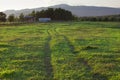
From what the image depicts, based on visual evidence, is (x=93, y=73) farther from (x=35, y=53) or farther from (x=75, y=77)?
(x=35, y=53)

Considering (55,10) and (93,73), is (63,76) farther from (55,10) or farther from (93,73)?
(55,10)

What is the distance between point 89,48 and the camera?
36.2 meters

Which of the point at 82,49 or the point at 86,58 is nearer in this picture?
the point at 86,58

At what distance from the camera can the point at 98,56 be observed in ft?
99.1

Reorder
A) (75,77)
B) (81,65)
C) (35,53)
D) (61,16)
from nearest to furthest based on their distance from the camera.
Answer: (75,77) < (81,65) < (35,53) < (61,16)

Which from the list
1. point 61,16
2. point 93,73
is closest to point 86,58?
point 93,73

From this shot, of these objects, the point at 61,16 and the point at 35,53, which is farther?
the point at 61,16

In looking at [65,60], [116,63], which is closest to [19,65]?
[65,60]

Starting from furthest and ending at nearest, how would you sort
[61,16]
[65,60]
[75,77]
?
[61,16], [65,60], [75,77]

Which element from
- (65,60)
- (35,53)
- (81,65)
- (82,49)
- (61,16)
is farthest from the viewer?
(61,16)

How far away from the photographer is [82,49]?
3572cm

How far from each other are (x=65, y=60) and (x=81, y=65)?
2773 millimetres

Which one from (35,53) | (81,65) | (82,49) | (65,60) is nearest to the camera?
(81,65)

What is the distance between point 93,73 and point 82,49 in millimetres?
12767
